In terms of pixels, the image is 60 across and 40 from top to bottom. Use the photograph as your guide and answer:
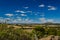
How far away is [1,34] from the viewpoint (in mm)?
18344

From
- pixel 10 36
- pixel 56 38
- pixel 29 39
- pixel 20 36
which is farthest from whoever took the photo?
pixel 56 38

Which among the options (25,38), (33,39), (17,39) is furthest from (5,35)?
(33,39)

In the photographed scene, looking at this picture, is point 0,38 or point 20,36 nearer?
point 0,38

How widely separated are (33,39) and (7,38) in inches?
210

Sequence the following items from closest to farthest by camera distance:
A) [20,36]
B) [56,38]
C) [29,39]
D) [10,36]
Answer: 1. [10,36]
2. [20,36]
3. [29,39]
4. [56,38]

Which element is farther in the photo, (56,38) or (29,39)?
(56,38)

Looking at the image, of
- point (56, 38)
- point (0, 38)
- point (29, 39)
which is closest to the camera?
point (0, 38)

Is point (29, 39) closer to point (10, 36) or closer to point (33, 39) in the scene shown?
point (33, 39)

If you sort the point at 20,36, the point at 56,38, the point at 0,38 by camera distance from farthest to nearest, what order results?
the point at 56,38, the point at 20,36, the point at 0,38

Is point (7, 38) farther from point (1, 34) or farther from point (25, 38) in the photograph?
point (25, 38)

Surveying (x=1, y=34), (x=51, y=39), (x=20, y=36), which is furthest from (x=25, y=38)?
(x=51, y=39)

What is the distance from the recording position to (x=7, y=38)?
18172 millimetres

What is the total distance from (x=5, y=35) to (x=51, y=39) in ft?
34.1

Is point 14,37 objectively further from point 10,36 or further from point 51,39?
point 51,39
